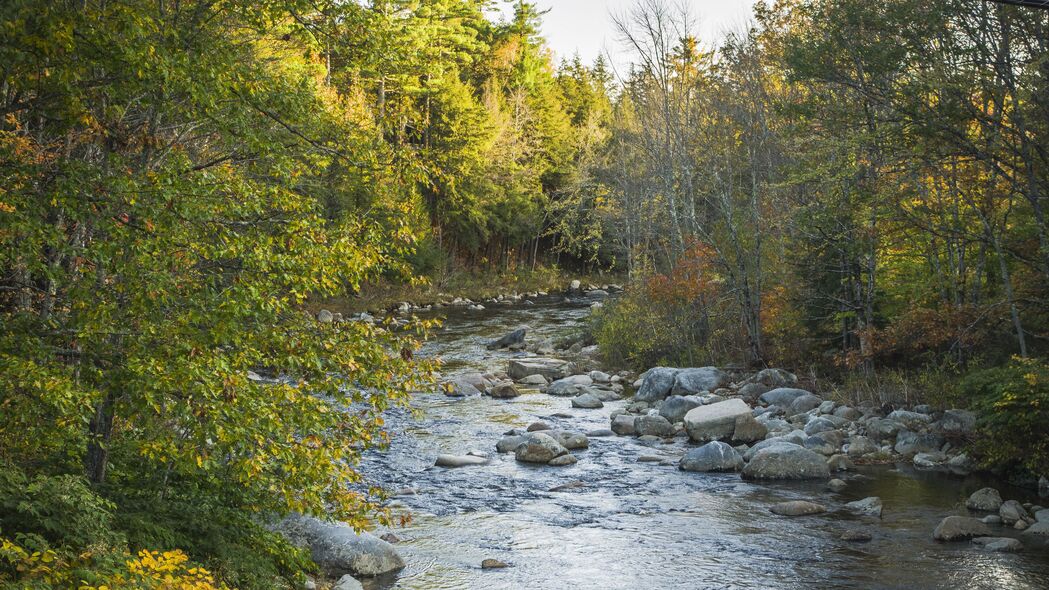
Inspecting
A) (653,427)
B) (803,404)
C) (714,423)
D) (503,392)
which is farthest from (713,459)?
(503,392)

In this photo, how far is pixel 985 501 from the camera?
1052 cm

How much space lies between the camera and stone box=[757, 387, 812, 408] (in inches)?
659

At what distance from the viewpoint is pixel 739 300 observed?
A: 2089cm

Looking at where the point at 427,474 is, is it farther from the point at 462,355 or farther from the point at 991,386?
the point at 462,355

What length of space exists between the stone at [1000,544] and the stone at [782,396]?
7.20 metres

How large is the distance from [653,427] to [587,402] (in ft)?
9.86

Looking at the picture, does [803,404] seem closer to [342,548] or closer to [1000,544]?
[1000,544]

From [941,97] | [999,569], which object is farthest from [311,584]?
[941,97]

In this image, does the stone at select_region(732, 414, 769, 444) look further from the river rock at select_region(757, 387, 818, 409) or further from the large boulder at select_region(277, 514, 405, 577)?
the large boulder at select_region(277, 514, 405, 577)

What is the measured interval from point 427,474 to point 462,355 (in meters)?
12.2

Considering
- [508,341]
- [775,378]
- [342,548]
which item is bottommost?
[342,548]

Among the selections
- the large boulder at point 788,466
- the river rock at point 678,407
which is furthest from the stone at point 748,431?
the large boulder at point 788,466

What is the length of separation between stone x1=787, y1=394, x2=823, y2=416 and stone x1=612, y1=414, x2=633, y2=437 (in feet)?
9.79

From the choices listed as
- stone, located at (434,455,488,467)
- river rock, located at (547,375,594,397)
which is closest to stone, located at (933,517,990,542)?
stone, located at (434,455,488,467)
